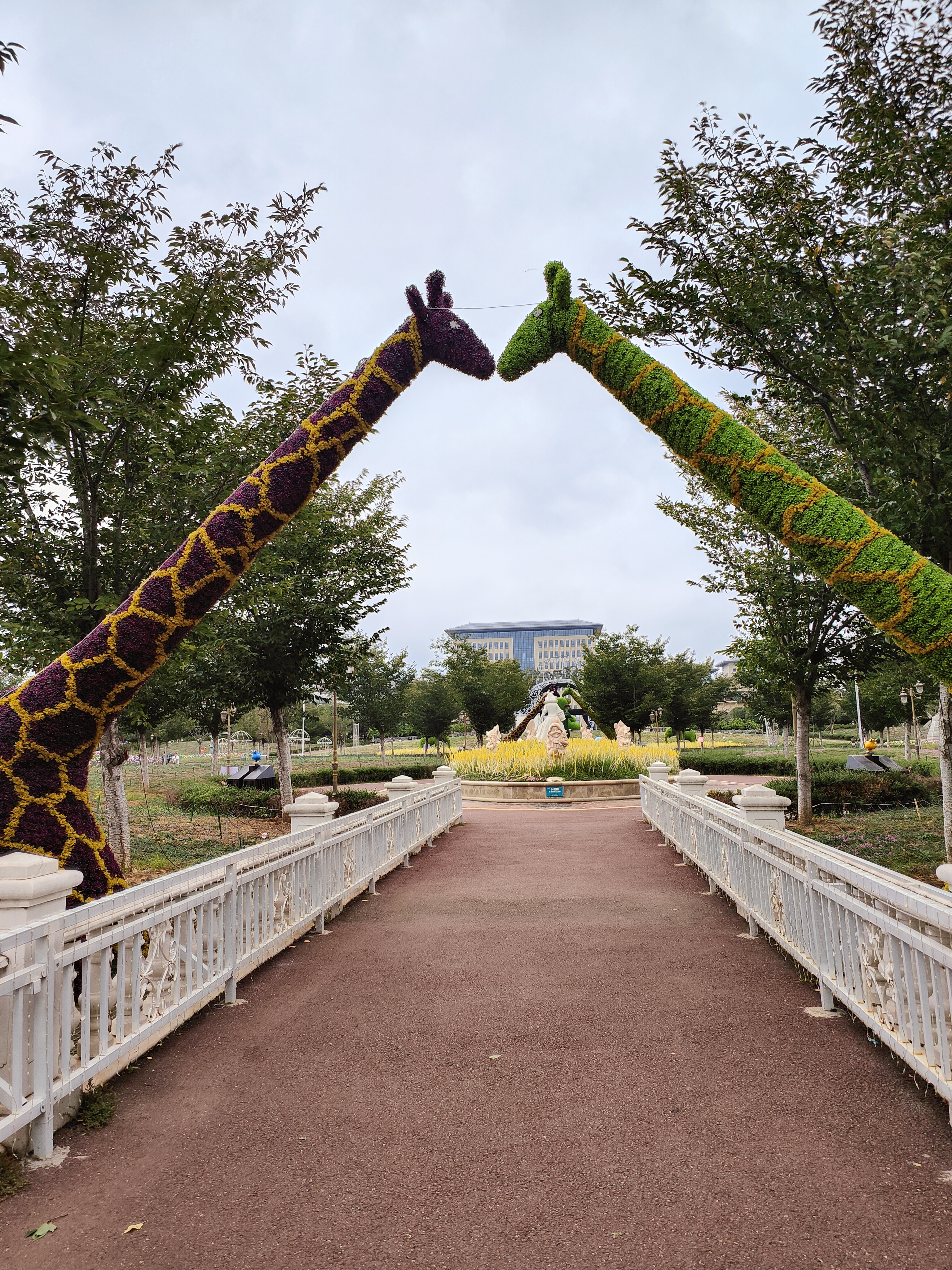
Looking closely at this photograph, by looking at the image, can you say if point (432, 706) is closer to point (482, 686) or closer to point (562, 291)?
point (482, 686)

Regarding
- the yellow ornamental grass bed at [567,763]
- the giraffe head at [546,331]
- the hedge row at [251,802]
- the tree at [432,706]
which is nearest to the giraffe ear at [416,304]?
the giraffe head at [546,331]

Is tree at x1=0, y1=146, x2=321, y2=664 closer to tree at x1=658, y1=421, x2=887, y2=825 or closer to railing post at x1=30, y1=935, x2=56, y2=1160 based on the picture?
railing post at x1=30, y1=935, x2=56, y2=1160

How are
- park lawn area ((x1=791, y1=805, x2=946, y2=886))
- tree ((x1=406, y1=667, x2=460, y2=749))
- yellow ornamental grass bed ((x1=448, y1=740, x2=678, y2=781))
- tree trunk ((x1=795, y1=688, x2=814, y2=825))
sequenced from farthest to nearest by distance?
tree ((x1=406, y1=667, x2=460, y2=749)) < yellow ornamental grass bed ((x1=448, y1=740, x2=678, y2=781)) < tree trunk ((x1=795, y1=688, x2=814, y2=825)) < park lawn area ((x1=791, y1=805, x2=946, y2=886))

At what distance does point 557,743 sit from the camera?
71.2 ft

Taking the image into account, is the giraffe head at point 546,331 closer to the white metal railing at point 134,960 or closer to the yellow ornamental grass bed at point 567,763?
the white metal railing at point 134,960

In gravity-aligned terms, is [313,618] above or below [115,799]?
above

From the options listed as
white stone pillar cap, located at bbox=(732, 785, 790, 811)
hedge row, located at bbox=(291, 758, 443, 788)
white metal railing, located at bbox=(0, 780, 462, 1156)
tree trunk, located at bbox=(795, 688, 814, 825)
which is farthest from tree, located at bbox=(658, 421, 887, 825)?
hedge row, located at bbox=(291, 758, 443, 788)

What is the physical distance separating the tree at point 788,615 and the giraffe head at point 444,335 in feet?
23.2

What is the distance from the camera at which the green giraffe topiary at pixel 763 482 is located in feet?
18.1

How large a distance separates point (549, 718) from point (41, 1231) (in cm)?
2134

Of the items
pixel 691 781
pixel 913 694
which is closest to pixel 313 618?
pixel 691 781

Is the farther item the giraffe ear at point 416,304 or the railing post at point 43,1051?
the giraffe ear at point 416,304

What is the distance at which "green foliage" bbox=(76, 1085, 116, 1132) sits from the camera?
130 inches

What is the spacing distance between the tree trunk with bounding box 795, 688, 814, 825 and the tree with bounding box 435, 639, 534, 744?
72.5ft
